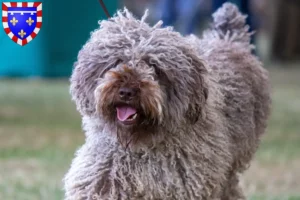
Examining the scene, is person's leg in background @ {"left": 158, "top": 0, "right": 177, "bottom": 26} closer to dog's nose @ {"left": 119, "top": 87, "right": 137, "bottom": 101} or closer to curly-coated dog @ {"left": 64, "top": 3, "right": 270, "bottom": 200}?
curly-coated dog @ {"left": 64, "top": 3, "right": 270, "bottom": 200}

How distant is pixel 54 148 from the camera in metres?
10.3

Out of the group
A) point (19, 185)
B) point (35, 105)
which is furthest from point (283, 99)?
point (19, 185)

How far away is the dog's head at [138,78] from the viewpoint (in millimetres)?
4848

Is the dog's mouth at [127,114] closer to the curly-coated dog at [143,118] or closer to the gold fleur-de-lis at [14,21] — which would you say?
the curly-coated dog at [143,118]

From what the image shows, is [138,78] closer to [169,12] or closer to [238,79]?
[238,79]

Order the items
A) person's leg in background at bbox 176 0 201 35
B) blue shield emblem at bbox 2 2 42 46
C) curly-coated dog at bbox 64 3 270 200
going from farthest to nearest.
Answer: person's leg in background at bbox 176 0 201 35
blue shield emblem at bbox 2 2 42 46
curly-coated dog at bbox 64 3 270 200

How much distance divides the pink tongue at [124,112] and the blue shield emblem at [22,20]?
0.72 meters

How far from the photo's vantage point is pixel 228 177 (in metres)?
6.37

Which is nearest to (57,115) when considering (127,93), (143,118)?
(143,118)

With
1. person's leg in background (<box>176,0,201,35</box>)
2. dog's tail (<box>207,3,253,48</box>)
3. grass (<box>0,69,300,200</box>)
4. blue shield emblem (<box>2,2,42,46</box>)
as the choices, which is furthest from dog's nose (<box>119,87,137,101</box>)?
person's leg in background (<box>176,0,201,35</box>)

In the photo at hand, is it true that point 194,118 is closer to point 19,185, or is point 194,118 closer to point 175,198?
point 175,198

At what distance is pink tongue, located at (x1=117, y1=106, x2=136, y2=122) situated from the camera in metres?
4.86

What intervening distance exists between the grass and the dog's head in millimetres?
2423

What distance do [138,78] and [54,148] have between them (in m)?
5.56
